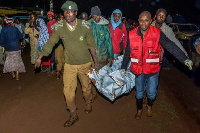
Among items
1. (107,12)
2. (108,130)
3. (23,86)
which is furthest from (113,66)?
(107,12)

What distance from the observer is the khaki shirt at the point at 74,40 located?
13.2ft

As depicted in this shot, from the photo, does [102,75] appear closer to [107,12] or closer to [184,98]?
[184,98]

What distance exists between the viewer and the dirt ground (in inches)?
166

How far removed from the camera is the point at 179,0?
33500 mm

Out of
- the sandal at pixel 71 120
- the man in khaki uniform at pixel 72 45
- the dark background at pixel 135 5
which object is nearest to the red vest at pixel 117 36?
the man in khaki uniform at pixel 72 45

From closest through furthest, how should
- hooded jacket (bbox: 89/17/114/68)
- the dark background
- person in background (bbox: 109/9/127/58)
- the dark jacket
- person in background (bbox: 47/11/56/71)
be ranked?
hooded jacket (bbox: 89/17/114/68) < person in background (bbox: 109/9/127/58) < the dark jacket < person in background (bbox: 47/11/56/71) < the dark background

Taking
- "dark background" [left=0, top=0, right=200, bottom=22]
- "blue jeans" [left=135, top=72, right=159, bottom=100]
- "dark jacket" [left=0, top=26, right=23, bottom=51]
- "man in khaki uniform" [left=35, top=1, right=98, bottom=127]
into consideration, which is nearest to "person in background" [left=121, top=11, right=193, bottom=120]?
"blue jeans" [left=135, top=72, right=159, bottom=100]

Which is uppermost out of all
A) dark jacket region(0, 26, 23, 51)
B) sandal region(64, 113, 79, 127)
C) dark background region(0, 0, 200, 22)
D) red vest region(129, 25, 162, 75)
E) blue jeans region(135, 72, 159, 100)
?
dark background region(0, 0, 200, 22)

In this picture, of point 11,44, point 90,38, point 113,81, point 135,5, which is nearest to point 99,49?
point 90,38

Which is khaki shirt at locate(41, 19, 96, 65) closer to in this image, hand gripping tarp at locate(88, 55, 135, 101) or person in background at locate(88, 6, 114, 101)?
hand gripping tarp at locate(88, 55, 135, 101)

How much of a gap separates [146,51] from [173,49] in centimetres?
49

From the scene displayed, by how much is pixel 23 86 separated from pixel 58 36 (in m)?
3.23

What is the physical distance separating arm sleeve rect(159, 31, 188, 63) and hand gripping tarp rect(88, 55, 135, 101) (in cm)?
102

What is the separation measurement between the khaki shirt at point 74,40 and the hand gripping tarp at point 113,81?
46cm
